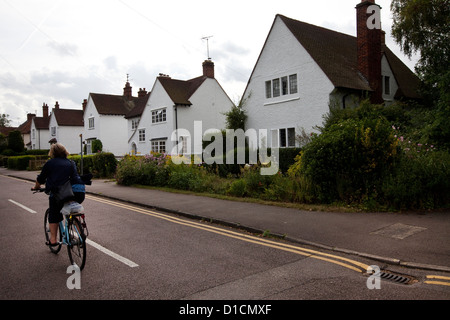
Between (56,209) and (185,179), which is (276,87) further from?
(56,209)

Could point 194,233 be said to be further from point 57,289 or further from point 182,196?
point 182,196

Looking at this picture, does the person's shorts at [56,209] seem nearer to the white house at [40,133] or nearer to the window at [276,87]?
the window at [276,87]

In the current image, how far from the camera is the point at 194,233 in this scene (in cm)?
771

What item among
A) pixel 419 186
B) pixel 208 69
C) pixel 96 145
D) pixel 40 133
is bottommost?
pixel 419 186

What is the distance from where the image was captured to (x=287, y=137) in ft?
70.2

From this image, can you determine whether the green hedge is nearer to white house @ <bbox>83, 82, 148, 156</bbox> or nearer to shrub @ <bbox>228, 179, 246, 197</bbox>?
shrub @ <bbox>228, 179, 246, 197</bbox>

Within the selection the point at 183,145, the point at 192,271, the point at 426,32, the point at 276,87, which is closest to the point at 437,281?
the point at 192,271

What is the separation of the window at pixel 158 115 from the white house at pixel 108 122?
9.89 metres

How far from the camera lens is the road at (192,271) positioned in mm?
4383

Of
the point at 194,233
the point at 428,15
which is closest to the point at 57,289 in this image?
the point at 194,233

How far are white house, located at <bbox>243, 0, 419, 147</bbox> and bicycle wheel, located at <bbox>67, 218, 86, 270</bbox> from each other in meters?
16.2

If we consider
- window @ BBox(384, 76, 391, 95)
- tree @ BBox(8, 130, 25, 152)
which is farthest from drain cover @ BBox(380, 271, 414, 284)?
tree @ BBox(8, 130, 25, 152)

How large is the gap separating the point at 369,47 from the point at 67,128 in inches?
1966
